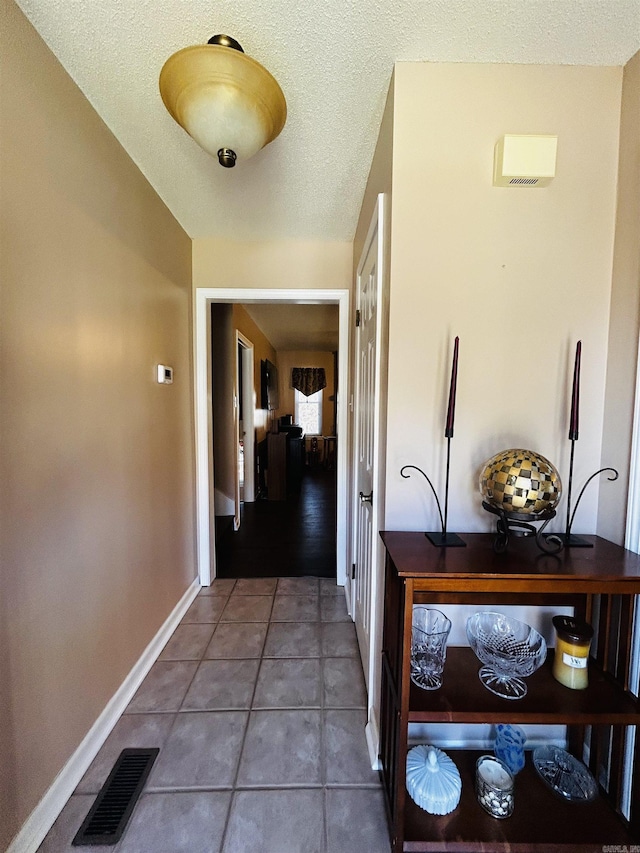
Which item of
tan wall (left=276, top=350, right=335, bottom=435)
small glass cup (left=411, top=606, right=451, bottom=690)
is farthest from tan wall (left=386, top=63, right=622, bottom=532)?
tan wall (left=276, top=350, right=335, bottom=435)

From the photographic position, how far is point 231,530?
3588 mm

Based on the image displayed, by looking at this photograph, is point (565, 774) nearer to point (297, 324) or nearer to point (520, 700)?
point (520, 700)

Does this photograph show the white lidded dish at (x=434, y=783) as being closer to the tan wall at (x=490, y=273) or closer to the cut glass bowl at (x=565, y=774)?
the cut glass bowl at (x=565, y=774)

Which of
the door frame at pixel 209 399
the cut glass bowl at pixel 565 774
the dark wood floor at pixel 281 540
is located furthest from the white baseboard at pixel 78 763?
the cut glass bowl at pixel 565 774

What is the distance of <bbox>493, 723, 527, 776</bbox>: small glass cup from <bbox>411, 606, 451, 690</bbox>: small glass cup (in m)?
0.35

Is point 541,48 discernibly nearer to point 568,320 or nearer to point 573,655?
point 568,320

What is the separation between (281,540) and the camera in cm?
334

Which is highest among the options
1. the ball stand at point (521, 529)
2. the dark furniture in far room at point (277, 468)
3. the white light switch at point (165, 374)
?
the white light switch at point (165, 374)

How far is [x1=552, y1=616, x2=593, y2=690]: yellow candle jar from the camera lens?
0.99 meters

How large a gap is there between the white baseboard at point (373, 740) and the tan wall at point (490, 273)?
2.57ft

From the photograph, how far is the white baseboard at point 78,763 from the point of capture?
1005 millimetres

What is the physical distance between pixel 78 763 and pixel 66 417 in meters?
1.17

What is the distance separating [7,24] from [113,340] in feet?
2.89

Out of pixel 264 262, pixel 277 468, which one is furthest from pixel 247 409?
pixel 264 262
